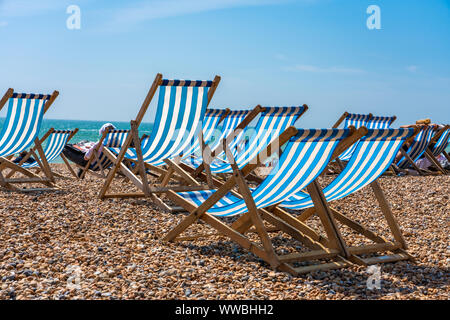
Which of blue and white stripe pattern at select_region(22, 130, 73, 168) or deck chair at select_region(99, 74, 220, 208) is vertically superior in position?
deck chair at select_region(99, 74, 220, 208)

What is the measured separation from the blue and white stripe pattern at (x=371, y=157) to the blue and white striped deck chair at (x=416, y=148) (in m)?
5.87

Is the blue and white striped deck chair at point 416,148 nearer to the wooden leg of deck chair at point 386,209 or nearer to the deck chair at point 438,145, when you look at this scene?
the deck chair at point 438,145

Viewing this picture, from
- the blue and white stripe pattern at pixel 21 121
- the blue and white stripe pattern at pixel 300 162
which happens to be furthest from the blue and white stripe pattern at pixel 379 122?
the blue and white stripe pattern at pixel 300 162

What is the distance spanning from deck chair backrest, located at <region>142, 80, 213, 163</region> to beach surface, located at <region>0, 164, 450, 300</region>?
0.60 metres

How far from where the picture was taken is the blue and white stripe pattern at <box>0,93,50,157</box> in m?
6.41

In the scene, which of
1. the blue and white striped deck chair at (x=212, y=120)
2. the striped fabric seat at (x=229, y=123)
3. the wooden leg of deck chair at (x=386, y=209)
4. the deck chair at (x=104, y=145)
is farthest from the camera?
the deck chair at (x=104, y=145)

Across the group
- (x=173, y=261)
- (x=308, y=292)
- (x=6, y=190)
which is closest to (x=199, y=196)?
(x=173, y=261)

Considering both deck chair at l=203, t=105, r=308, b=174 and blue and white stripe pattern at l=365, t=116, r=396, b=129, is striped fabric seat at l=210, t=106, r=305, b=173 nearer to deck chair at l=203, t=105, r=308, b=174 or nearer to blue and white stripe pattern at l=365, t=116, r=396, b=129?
deck chair at l=203, t=105, r=308, b=174

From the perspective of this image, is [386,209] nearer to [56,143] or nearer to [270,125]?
[270,125]

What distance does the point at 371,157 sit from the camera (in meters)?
3.33

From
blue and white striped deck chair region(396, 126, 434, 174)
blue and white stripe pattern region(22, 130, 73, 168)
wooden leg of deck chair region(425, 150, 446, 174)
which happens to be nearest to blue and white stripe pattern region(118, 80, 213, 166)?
blue and white stripe pattern region(22, 130, 73, 168)

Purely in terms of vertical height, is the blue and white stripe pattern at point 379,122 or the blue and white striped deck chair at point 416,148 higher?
the blue and white stripe pattern at point 379,122

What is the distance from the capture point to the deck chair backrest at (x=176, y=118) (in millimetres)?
5219
